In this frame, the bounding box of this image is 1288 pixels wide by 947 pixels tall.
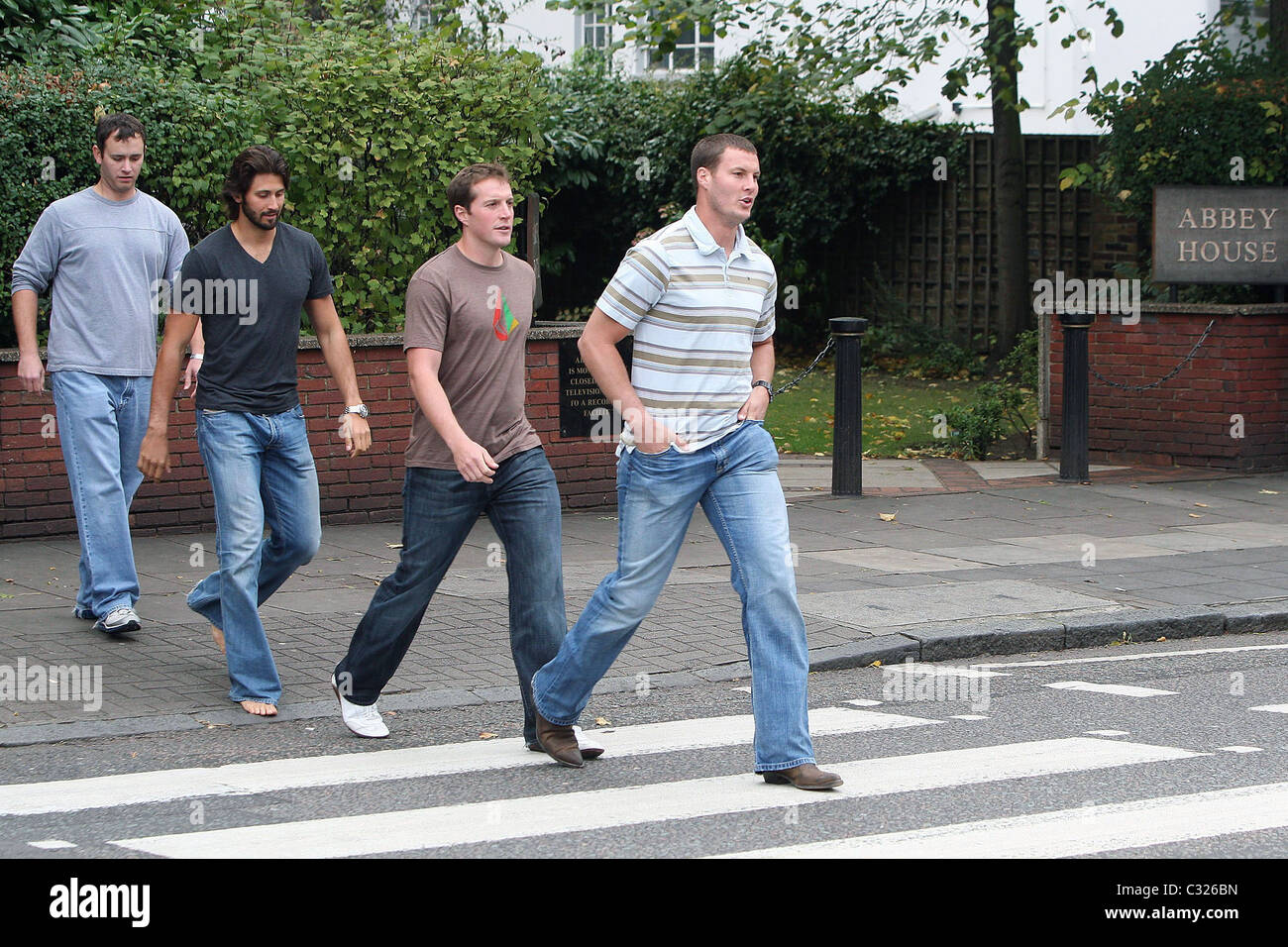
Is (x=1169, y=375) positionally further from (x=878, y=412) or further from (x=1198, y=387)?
(x=878, y=412)

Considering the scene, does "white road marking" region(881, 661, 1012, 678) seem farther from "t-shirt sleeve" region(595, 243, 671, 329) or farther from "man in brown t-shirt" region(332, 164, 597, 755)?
"t-shirt sleeve" region(595, 243, 671, 329)

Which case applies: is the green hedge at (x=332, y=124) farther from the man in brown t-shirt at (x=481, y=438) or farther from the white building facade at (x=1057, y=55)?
the white building facade at (x=1057, y=55)

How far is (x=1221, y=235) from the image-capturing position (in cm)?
1355

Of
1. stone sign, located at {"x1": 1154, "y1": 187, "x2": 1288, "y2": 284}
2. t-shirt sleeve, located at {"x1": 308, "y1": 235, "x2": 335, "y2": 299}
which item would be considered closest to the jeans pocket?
t-shirt sleeve, located at {"x1": 308, "y1": 235, "x2": 335, "y2": 299}

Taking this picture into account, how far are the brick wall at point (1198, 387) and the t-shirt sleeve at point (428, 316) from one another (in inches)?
351

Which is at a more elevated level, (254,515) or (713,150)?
(713,150)

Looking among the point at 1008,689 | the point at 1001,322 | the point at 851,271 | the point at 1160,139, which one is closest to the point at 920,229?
the point at 851,271

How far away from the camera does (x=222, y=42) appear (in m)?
11.3

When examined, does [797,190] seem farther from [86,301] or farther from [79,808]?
[79,808]

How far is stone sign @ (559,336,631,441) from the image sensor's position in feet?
36.4

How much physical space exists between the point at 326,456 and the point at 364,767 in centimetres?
495

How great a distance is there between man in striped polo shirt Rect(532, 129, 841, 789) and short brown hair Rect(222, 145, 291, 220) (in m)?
1.50

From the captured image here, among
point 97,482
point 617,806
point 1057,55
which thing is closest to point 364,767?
point 617,806
